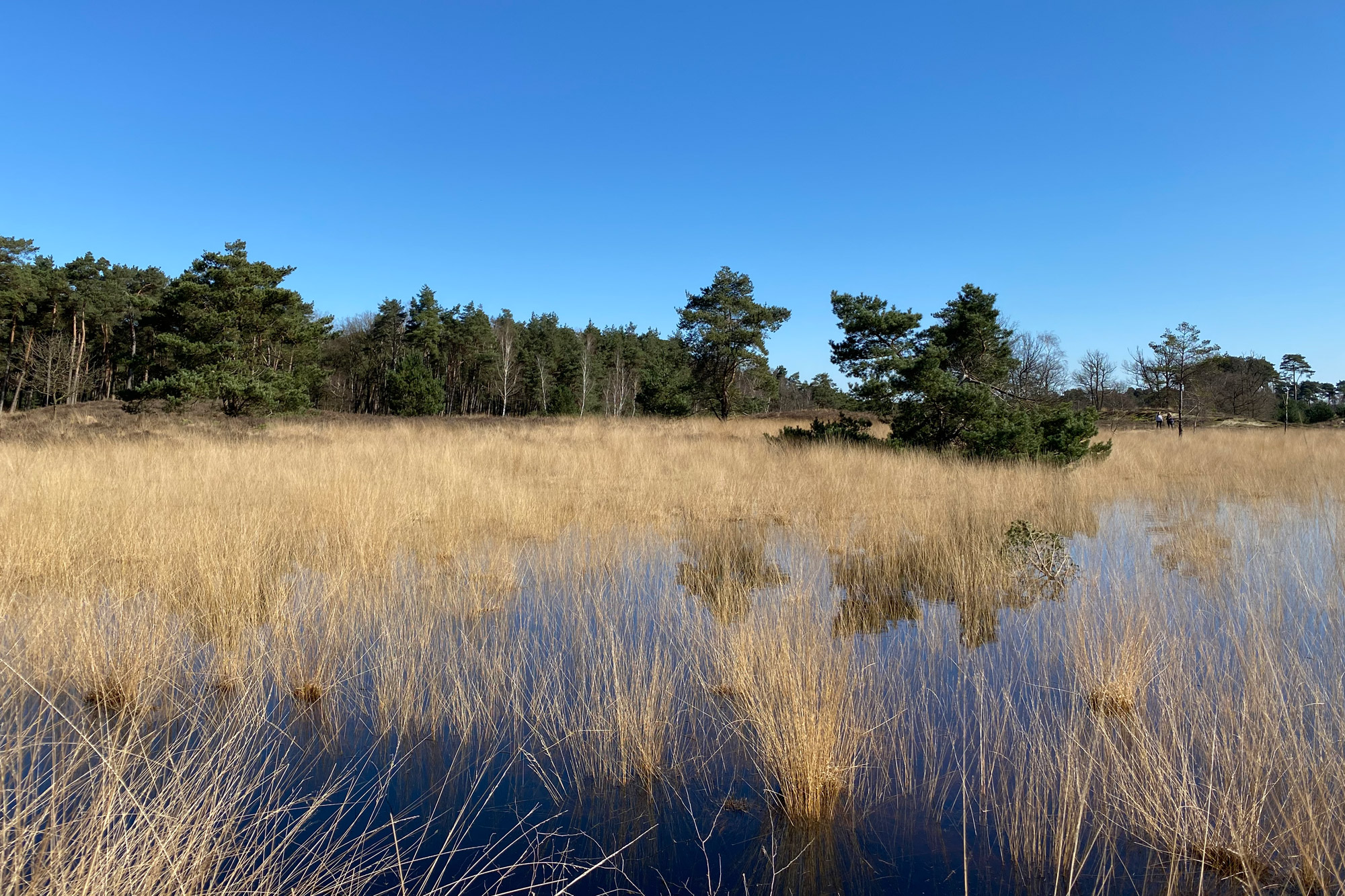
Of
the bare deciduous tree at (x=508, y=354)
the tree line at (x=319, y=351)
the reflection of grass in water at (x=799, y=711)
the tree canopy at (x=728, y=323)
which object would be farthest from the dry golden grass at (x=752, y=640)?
the bare deciduous tree at (x=508, y=354)

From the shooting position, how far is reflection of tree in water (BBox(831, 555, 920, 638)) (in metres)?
3.88

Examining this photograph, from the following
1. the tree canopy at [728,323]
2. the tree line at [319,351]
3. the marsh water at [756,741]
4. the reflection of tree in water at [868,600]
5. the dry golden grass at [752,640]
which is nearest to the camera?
the marsh water at [756,741]

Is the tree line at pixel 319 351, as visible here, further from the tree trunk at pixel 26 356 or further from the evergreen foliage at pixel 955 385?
the evergreen foliage at pixel 955 385

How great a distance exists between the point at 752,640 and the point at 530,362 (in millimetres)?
46003

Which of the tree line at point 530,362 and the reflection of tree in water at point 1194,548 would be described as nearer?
the reflection of tree in water at point 1194,548

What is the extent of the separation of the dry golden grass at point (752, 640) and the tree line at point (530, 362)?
5.85 m

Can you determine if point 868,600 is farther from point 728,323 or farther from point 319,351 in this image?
point 319,351

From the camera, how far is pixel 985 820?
207 cm

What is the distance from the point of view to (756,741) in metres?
2.53

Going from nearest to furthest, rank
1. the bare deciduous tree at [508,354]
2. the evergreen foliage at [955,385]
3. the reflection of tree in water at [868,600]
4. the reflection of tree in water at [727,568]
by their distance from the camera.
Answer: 1. the reflection of tree in water at [868,600]
2. the reflection of tree in water at [727,568]
3. the evergreen foliage at [955,385]
4. the bare deciduous tree at [508,354]

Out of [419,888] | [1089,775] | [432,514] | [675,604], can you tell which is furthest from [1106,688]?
[432,514]

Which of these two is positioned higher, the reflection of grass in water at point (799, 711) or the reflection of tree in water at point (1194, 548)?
the reflection of tree in water at point (1194, 548)

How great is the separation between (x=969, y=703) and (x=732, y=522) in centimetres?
440

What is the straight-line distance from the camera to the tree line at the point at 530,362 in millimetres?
13180
